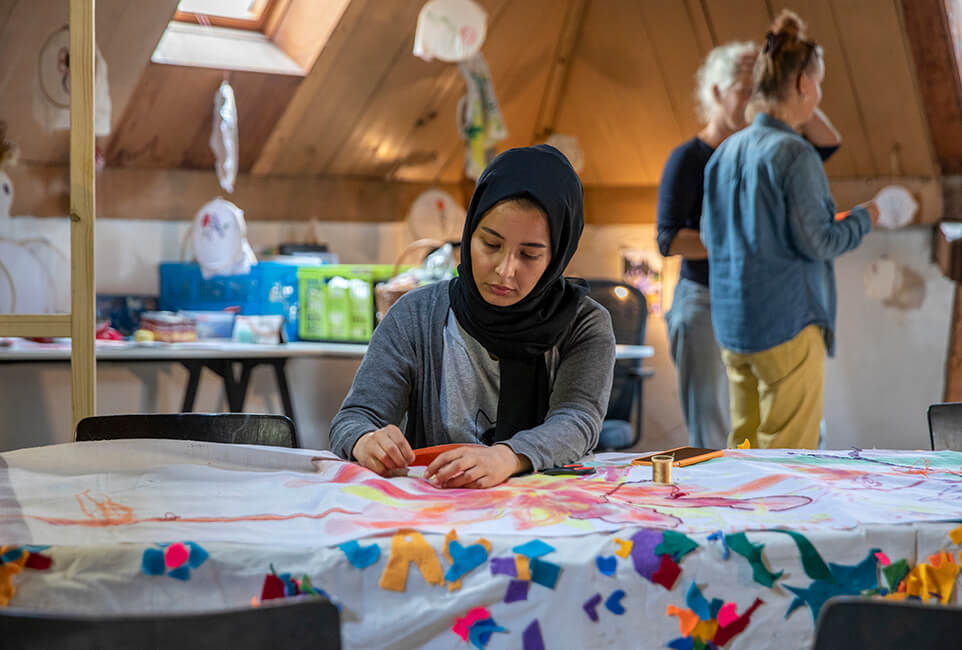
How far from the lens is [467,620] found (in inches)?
36.0

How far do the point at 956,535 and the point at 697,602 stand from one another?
296 mm

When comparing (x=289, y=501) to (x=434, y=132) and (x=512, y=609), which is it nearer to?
(x=512, y=609)

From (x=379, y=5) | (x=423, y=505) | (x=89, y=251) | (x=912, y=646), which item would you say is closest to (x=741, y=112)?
(x=379, y=5)

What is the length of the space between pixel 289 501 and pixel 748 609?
1.67ft

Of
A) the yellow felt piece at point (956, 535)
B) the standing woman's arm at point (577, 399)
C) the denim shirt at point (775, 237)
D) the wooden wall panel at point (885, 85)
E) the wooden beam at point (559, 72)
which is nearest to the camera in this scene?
the yellow felt piece at point (956, 535)

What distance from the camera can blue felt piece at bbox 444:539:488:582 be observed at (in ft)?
3.02

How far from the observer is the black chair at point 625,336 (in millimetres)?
3291

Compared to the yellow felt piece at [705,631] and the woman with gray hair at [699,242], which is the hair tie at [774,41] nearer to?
the woman with gray hair at [699,242]

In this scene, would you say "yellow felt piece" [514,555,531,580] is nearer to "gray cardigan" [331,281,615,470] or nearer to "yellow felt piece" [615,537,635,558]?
"yellow felt piece" [615,537,635,558]

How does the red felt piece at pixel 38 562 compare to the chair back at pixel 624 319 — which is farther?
the chair back at pixel 624 319

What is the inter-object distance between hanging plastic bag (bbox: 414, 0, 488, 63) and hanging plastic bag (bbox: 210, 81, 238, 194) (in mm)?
787

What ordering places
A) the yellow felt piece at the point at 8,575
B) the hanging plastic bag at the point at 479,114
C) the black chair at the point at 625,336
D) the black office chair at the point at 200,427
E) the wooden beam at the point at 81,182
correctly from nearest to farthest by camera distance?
the yellow felt piece at the point at 8,575
the black office chair at the point at 200,427
the wooden beam at the point at 81,182
the black chair at the point at 625,336
the hanging plastic bag at the point at 479,114

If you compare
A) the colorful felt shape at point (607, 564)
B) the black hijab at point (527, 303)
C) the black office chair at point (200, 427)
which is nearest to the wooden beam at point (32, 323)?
the black office chair at point (200, 427)

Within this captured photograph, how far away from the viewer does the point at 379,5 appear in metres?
3.76
